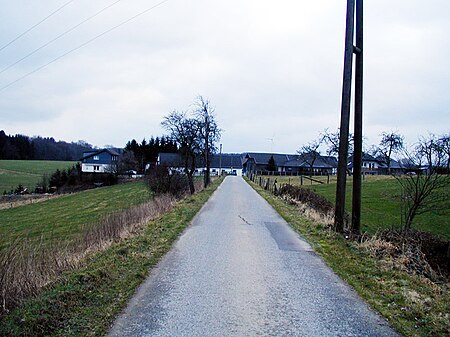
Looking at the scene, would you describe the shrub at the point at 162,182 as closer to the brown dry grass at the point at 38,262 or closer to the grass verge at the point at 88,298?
the brown dry grass at the point at 38,262

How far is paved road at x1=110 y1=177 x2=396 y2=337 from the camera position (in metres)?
4.22

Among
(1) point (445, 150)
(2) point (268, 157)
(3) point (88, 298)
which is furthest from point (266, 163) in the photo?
(3) point (88, 298)

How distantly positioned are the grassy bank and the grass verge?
→ 346 centimetres

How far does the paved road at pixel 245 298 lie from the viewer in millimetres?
4219

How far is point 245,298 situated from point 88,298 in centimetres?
215

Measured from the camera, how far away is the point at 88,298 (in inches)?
194

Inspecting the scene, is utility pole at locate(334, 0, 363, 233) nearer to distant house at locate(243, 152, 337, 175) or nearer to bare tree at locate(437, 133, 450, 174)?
bare tree at locate(437, 133, 450, 174)

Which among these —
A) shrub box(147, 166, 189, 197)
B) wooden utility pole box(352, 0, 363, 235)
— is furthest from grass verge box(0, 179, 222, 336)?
shrub box(147, 166, 189, 197)

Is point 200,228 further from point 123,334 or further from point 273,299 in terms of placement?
point 123,334

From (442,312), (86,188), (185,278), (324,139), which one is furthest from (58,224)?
(324,139)

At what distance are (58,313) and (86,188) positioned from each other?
53.3 meters

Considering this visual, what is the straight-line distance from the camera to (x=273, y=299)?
17.1 ft

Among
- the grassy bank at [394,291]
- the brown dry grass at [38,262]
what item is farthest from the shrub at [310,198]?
the brown dry grass at [38,262]

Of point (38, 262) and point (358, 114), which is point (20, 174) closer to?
point (38, 262)
